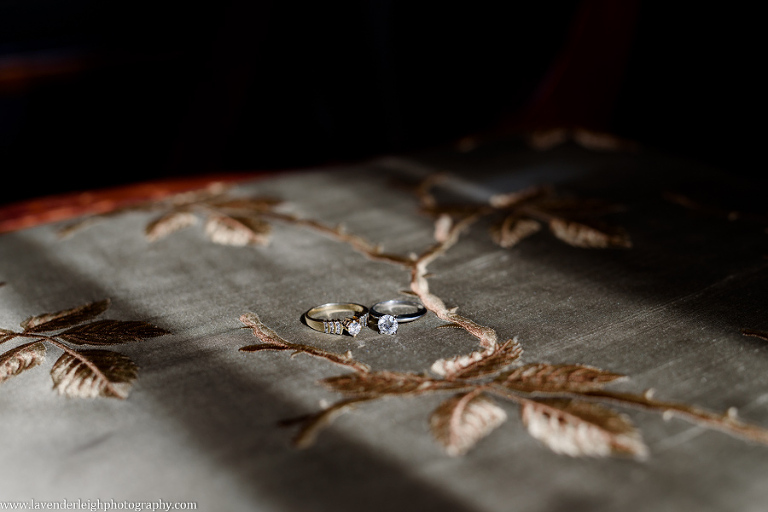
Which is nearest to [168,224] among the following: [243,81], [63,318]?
[63,318]

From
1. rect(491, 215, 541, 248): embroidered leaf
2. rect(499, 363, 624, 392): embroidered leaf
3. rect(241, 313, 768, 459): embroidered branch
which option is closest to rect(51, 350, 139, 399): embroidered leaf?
rect(241, 313, 768, 459): embroidered branch

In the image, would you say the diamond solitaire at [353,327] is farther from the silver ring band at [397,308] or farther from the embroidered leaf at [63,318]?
the embroidered leaf at [63,318]

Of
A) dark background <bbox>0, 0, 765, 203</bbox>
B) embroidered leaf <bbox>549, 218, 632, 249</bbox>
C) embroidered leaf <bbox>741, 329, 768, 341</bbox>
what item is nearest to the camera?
embroidered leaf <bbox>741, 329, 768, 341</bbox>

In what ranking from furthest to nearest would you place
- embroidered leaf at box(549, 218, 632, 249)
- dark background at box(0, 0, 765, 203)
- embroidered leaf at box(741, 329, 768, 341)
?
dark background at box(0, 0, 765, 203) < embroidered leaf at box(549, 218, 632, 249) < embroidered leaf at box(741, 329, 768, 341)

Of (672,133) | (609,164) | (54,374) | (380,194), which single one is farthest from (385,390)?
(672,133)

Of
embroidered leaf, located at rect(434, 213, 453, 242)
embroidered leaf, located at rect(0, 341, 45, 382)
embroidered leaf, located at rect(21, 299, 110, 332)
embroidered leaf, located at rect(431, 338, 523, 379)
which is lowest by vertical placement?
embroidered leaf, located at rect(0, 341, 45, 382)

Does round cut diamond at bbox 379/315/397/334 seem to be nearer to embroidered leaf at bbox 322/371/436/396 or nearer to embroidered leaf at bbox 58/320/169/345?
embroidered leaf at bbox 322/371/436/396

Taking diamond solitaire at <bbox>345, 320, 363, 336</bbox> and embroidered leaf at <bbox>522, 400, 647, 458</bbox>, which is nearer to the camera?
embroidered leaf at <bbox>522, 400, 647, 458</bbox>

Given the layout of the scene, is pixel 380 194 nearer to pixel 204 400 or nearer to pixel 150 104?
pixel 204 400
